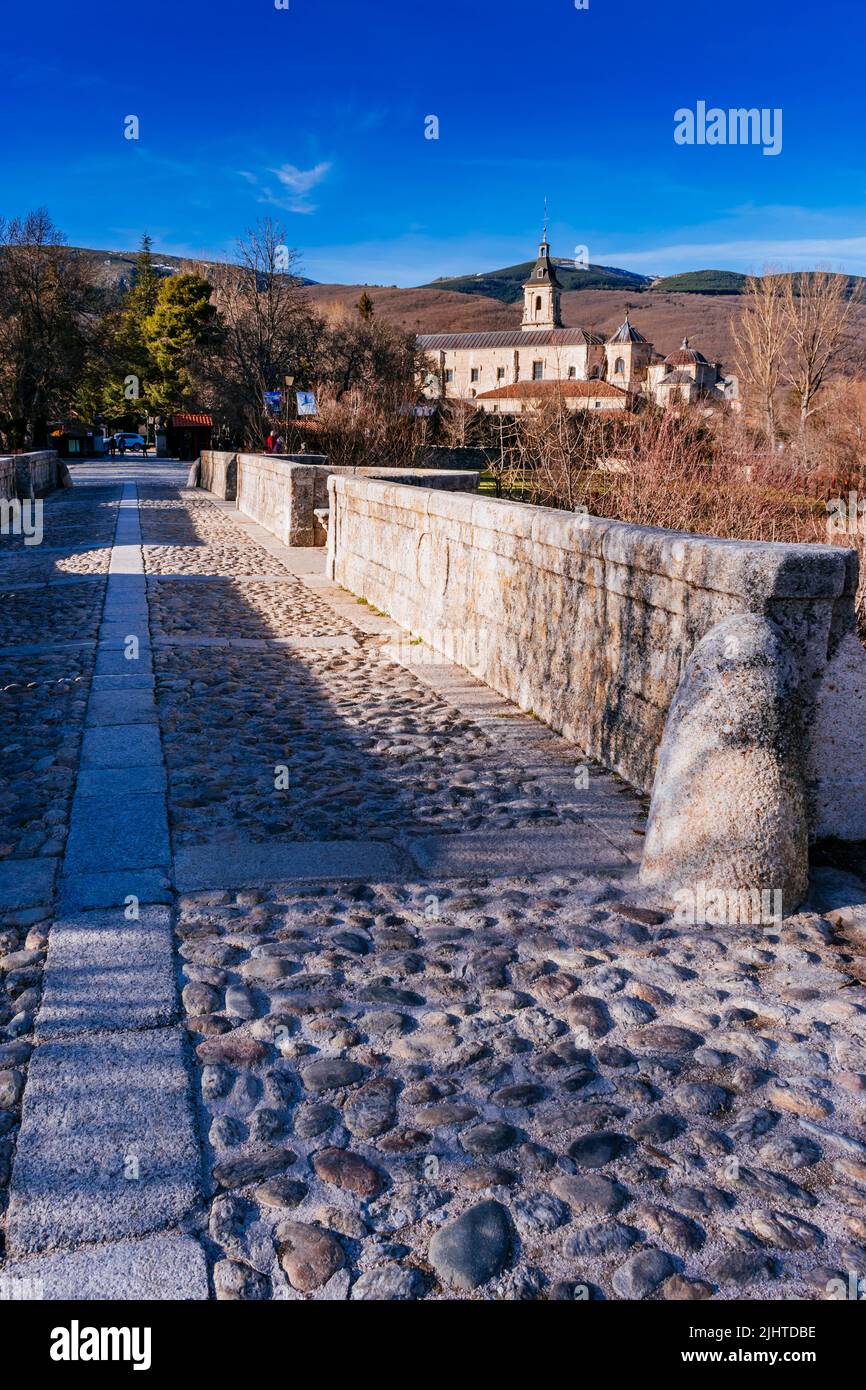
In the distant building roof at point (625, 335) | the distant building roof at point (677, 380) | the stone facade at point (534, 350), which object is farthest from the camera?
the stone facade at point (534, 350)

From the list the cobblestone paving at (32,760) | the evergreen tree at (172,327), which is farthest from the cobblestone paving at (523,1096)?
the evergreen tree at (172,327)

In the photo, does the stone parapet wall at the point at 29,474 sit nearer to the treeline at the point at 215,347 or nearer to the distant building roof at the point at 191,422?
the treeline at the point at 215,347

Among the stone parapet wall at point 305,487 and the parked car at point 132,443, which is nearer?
the stone parapet wall at point 305,487

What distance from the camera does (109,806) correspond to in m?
4.58

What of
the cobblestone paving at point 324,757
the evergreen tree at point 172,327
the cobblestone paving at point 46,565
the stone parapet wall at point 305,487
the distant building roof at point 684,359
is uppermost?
the distant building roof at point 684,359

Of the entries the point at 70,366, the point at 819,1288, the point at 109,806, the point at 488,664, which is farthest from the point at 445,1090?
the point at 70,366

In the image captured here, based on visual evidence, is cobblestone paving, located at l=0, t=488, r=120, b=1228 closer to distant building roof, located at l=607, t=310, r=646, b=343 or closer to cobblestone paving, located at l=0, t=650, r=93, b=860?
cobblestone paving, located at l=0, t=650, r=93, b=860

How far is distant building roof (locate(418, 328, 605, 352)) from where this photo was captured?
11825 cm

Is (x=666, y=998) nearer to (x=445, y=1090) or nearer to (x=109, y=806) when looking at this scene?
(x=445, y=1090)

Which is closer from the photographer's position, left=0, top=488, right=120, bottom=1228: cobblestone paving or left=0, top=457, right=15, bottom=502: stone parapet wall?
left=0, top=488, right=120, bottom=1228: cobblestone paving

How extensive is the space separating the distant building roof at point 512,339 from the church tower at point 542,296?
2392 millimetres

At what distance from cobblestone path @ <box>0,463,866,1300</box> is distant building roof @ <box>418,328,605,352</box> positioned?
376 ft

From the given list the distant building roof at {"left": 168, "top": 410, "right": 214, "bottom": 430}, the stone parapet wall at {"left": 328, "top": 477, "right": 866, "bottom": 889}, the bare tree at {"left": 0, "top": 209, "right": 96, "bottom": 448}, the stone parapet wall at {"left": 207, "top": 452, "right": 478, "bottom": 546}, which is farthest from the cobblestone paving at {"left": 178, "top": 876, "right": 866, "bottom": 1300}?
the distant building roof at {"left": 168, "top": 410, "right": 214, "bottom": 430}

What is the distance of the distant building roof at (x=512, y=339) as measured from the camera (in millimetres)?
118250
